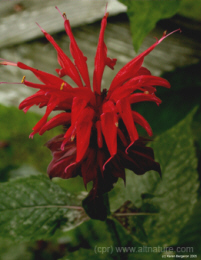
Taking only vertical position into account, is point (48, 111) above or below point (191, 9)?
below

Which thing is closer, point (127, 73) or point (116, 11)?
point (127, 73)

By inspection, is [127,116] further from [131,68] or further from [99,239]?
[99,239]

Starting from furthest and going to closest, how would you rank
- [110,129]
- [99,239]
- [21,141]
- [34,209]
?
[21,141] → [99,239] → [34,209] → [110,129]

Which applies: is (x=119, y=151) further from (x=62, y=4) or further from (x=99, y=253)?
Result: (x=62, y=4)

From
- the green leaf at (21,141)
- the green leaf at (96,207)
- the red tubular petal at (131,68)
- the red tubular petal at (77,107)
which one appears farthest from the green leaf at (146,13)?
the green leaf at (21,141)

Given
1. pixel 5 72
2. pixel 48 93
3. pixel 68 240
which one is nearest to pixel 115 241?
pixel 48 93

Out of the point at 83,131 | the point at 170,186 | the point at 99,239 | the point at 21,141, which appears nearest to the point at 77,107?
the point at 83,131
